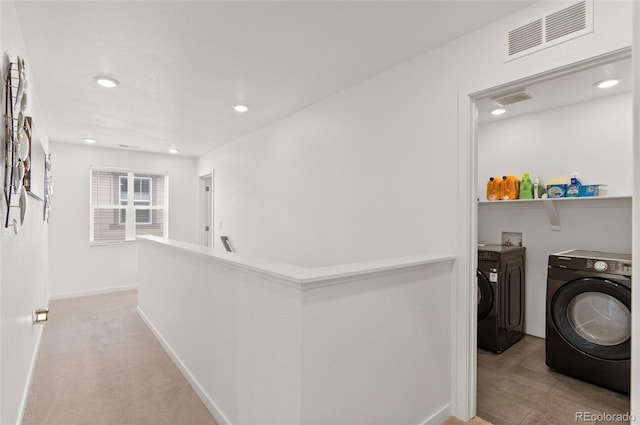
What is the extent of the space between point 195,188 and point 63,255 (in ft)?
7.70

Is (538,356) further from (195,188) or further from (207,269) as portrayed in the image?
(195,188)

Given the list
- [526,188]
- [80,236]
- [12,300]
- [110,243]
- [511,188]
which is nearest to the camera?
[12,300]

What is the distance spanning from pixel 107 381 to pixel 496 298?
3352 mm

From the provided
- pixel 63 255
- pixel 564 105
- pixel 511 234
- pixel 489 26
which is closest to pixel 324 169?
pixel 489 26

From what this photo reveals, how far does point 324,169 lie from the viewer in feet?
10.6

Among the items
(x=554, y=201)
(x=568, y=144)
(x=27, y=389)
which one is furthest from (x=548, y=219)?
(x=27, y=389)

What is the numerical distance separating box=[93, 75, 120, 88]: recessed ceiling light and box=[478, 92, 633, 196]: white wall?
3.91 metres

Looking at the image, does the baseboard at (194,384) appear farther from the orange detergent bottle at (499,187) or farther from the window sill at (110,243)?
the orange detergent bottle at (499,187)

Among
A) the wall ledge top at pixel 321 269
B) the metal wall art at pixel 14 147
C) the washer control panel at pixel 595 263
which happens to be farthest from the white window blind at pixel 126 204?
the washer control panel at pixel 595 263

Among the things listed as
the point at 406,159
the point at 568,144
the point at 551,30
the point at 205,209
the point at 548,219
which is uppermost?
the point at 551,30

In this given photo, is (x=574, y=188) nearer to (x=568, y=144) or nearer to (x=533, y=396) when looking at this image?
(x=568, y=144)

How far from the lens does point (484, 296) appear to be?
10.0 feet

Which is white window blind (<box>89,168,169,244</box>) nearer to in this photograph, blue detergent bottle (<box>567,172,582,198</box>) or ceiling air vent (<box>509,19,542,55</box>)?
ceiling air vent (<box>509,19,542,55</box>)

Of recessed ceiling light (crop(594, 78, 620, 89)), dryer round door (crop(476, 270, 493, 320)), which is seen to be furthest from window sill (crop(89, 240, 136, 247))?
recessed ceiling light (crop(594, 78, 620, 89))
